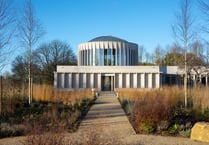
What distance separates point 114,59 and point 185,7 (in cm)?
3508

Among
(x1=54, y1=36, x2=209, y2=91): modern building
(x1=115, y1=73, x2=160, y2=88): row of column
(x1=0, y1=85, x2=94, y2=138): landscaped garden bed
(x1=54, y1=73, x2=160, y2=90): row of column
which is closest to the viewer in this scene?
(x1=0, y1=85, x2=94, y2=138): landscaped garden bed

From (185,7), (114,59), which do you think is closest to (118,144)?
(185,7)

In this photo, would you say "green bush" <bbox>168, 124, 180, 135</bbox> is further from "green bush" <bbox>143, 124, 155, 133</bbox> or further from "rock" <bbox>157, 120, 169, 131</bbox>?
"green bush" <bbox>143, 124, 155, 133</bbox>

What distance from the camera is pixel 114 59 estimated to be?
5081 cm

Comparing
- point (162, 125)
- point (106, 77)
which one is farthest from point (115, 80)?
point (162, 125)

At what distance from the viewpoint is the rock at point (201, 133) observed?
7.90 meters

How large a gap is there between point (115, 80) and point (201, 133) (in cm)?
3788

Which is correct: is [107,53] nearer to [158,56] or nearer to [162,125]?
[158,56]

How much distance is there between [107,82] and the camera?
46344 millimetres

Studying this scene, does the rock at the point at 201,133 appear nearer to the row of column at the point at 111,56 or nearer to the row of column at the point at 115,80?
the row of column at the point at 115,80

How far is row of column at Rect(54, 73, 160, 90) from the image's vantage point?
4469cm

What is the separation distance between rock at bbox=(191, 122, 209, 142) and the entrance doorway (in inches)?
1458

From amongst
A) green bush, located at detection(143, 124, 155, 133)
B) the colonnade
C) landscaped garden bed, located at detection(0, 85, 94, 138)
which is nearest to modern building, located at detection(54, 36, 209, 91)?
the colonnade

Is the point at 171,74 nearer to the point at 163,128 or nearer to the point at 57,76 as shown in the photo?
the point at 57,76
